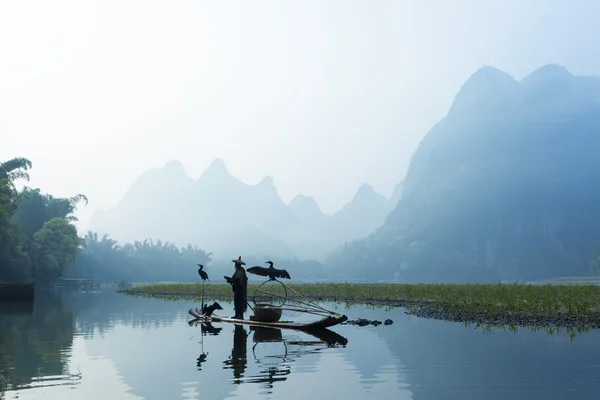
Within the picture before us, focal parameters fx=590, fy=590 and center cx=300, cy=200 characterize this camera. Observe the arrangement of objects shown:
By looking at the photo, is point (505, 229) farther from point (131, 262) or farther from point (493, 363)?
point (493, 363)

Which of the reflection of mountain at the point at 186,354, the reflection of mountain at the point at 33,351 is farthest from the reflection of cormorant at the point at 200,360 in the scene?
the reflection of mountain at the point at 33,351

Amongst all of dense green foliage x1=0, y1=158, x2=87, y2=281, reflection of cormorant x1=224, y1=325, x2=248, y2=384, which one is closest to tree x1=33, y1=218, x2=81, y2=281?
dense green foliage x1=0, y1=158, x2=87, y2=281

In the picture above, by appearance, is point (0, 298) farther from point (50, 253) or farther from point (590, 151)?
point (590, 151)

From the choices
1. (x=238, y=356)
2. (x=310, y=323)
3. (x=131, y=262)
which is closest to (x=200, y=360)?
(x=238, y=356)

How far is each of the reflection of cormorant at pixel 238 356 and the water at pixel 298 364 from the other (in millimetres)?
32

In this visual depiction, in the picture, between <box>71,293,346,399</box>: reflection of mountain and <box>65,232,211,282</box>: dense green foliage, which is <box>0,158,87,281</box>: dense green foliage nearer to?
<box>65,232,211,282</box>: dense green foliage

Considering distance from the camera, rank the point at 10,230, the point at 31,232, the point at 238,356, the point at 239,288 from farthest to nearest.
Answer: the point at 31,232
the point at 10,230
the point at 239,288
the point at 238,356

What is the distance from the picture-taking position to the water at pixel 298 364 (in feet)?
36.8

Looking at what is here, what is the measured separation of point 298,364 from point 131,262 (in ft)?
423

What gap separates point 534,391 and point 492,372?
1963mm

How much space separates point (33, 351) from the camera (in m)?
16.4

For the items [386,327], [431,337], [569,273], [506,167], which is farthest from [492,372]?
[506,167]

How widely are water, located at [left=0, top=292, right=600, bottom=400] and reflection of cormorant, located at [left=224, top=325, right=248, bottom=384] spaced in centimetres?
3

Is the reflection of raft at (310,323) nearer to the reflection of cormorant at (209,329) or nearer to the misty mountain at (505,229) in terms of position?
the reflection of cormorant at (209,329)
